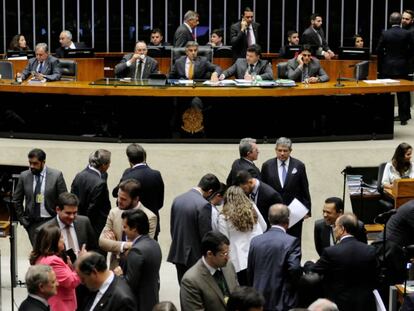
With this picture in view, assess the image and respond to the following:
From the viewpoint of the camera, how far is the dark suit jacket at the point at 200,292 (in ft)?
30.6

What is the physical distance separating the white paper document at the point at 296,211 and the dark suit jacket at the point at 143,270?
3.12 metres

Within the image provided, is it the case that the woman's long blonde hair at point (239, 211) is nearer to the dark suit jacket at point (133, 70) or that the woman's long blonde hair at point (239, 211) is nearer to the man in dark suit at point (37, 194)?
the man in dark suit at point (37, 194)

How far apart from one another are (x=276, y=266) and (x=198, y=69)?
7711 mm

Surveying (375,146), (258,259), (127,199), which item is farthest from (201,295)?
(375,146)

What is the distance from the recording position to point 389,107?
17.2 metres

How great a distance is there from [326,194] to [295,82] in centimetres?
245

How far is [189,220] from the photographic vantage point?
37.8 ft

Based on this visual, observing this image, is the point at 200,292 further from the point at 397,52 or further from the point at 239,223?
the point at 397,52

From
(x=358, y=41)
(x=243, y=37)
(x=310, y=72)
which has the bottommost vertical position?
(x=310, y=72)

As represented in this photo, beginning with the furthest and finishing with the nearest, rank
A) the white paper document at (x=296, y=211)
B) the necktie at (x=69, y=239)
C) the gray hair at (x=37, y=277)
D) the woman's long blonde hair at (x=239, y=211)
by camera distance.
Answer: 1. the white paper document at (x=296, y=211)
2. the woman's long blonde hair at (x=239, y=211)
3. the necktie at (x=69, y=239)
4. the gray hair at (x=37, y=277)

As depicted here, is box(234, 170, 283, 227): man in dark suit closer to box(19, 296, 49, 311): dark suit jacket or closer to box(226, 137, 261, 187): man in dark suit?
box(226, 137, 261, 187): man in dark suit

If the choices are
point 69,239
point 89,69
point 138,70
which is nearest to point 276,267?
point 69,239

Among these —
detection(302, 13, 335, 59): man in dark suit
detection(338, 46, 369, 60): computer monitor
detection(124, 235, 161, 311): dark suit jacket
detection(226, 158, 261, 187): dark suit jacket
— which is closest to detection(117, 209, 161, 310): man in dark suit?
detection(124, 235, 161, 311): dark suit jacket

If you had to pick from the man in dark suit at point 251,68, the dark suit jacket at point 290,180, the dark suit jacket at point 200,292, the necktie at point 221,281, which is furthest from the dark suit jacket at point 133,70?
the dark suit jacket at point 200,292
